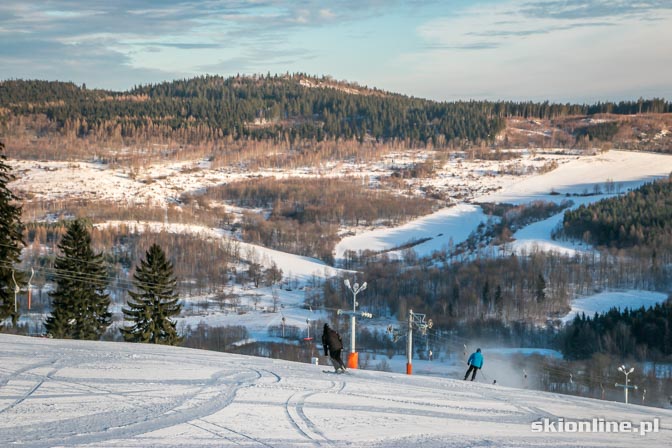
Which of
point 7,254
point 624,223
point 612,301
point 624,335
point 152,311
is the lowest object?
point 624,335

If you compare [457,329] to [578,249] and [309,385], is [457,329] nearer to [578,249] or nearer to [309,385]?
[578,249]

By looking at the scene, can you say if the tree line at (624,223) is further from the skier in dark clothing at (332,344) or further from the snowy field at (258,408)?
the snowy field at (258,408)

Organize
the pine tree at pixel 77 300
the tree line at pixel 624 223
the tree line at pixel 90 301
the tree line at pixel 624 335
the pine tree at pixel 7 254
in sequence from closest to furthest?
the pine tree at pixel 7 254 → the pine tree at pixel 77 300 → the tree line at pixel 90 301 → the tree line at pixel 624 335 → the tree line at pixel 624 223

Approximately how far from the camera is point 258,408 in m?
18.9

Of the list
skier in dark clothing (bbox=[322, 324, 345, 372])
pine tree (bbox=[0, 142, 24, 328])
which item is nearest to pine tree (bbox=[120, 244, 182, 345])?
pine tree (bbox=[0, 142, 24, 328])

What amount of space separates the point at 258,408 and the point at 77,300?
3549 centimetres

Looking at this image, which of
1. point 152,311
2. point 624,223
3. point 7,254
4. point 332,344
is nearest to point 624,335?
point 152,311

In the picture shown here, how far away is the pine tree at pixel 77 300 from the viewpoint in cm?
5084

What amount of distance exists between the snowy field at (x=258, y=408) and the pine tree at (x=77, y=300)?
24.2m

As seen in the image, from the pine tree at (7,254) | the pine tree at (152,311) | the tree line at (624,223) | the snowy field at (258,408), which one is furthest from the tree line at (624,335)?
the snowy field at (258,408)

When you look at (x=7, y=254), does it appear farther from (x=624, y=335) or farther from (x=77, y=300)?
(x=624, y=335)

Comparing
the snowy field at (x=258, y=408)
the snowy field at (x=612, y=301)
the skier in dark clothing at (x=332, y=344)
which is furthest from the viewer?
the snowy field at (x=612, y=301)

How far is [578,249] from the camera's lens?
158625mm

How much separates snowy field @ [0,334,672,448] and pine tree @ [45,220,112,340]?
2416 cm
